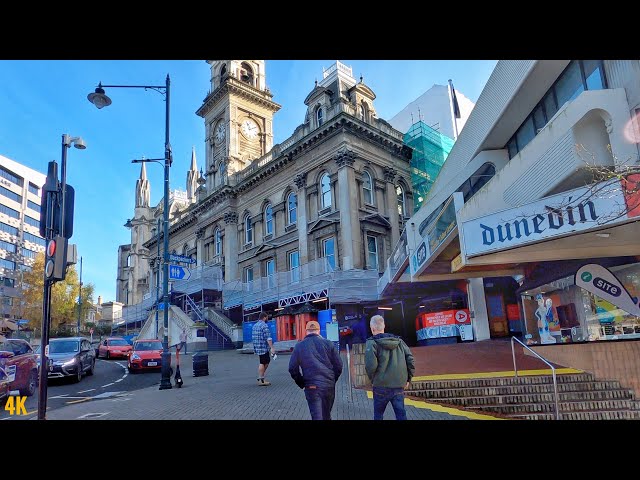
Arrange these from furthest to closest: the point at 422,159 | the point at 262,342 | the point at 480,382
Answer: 1. the point at 422,159
2. the point at 262,342
3. the point at 480,382

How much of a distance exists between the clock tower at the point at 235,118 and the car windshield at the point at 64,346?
2416 centimetres

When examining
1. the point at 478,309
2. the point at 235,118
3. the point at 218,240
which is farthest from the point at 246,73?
the point at 478,309

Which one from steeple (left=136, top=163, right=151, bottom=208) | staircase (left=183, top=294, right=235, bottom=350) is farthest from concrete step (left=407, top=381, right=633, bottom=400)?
steeple (left=136, top=163, right=151, bottom=208)

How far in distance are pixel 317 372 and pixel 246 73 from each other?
4109 cm

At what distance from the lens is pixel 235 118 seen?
4053 centimetres

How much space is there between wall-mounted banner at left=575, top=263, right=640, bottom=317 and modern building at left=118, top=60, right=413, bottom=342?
14.5 metres

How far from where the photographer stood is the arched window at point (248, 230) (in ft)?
122

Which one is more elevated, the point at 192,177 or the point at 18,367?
the point at 192,177

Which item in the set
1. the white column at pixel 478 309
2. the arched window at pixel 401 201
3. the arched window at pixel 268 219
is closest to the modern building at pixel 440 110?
the arched window at pixel 401 201

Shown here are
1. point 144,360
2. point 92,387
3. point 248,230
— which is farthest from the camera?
point 248,230

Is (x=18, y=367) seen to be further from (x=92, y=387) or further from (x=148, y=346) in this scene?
(x=148, y=346)

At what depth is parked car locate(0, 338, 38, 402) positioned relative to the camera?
9047 mm

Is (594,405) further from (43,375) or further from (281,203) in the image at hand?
(281,203)
